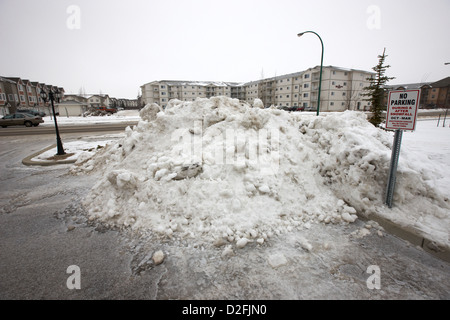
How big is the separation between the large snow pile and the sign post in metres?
0.32

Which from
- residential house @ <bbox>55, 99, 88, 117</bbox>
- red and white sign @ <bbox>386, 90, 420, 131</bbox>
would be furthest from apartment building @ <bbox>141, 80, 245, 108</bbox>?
red and white sign @ <bbox>386, 90, 420, 131</bbox>

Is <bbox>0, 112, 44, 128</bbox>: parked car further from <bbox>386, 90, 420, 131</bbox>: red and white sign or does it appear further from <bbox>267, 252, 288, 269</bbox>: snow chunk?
<bbox>386, 90, 420, 131</bbox>: red and white sign

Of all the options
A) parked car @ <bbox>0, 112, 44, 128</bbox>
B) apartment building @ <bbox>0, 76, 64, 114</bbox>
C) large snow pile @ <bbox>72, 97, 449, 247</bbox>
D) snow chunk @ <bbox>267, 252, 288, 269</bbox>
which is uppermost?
apartment building @ <bbox>0, 76, 64, 114</bbox>

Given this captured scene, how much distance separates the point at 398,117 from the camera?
3705 millimetres

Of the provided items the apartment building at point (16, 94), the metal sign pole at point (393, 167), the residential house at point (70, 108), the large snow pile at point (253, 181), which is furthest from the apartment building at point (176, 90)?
the metal sign pole at point (393, 167)

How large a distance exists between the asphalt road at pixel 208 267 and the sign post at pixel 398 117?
1.02 m

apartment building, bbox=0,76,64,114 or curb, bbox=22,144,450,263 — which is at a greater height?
apartment building, bbox=0,76,64,114

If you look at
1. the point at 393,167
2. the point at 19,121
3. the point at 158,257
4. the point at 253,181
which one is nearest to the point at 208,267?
the point at 158,257

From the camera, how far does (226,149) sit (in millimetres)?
4891

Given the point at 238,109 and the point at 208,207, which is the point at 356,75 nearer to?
the point at 238,109

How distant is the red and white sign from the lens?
11.5 ft

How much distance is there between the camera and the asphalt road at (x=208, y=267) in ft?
8.16

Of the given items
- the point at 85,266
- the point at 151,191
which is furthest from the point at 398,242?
the point at 85,266
